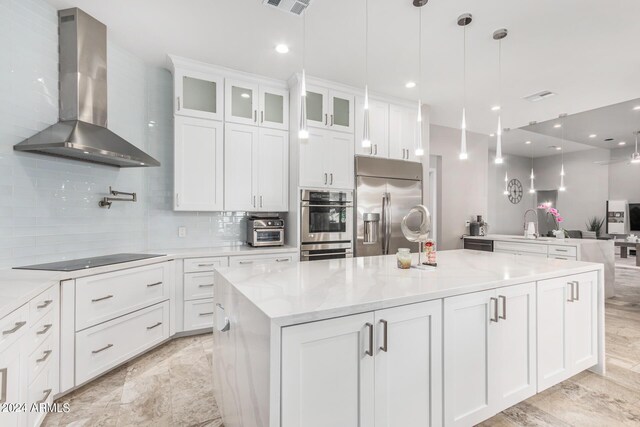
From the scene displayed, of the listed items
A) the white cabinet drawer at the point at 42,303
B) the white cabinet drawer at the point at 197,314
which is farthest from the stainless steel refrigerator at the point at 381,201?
the white cabinet drawer at the point at 42,303

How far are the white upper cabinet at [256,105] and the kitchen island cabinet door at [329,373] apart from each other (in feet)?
9.35

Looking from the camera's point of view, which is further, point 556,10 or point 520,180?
point 520,180

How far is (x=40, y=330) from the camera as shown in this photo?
1758mm

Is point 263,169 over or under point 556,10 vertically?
under

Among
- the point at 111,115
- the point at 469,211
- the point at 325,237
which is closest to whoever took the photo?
the point at 111,115

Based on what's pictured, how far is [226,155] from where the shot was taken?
11.2 ft

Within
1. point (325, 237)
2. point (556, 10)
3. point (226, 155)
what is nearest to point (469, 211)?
point (325, 237)

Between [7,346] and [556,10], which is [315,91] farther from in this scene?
[7,346]

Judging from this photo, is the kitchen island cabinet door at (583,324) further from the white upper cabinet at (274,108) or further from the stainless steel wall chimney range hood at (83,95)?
the stainless steel wall chimney range hood at (83,95)

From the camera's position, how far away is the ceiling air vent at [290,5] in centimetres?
223

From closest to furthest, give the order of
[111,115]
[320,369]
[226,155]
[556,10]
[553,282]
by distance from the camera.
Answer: [320,369] → [553,282] → [556,10] → [111,115] → [226,155]

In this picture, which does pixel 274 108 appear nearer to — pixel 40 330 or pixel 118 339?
pixel 118 339

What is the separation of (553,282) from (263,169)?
2.87 m

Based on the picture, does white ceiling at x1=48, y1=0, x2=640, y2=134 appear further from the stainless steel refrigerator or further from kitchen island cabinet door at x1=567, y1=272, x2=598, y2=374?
kitchen island cabinet door at x1=567, y1=272, x2=598, y2=374
